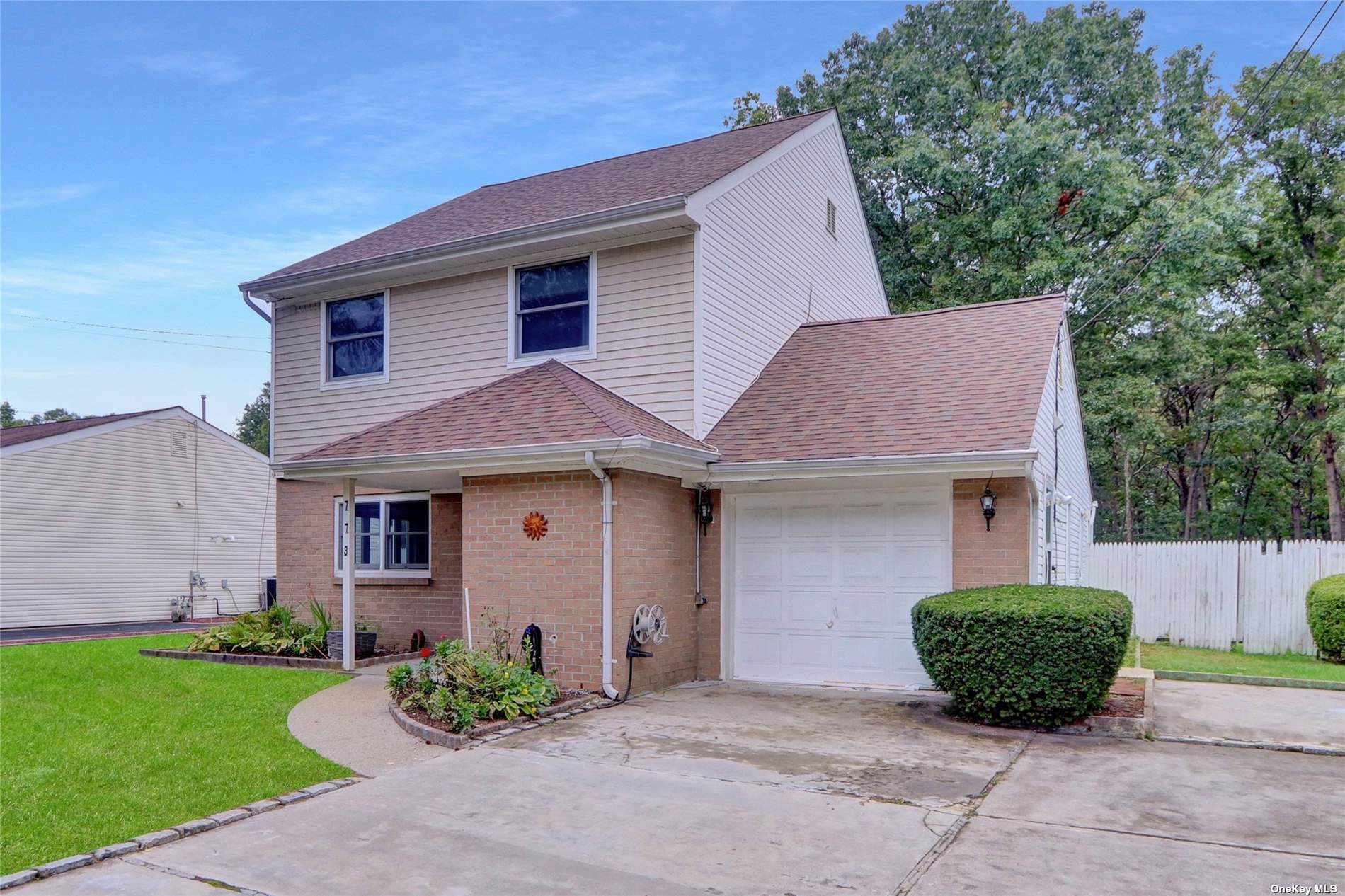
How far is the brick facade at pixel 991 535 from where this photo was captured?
904 centimetres

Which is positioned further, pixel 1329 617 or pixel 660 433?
pixel 1329 617

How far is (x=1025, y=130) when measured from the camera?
20375 mm

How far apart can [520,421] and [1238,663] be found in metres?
11.5

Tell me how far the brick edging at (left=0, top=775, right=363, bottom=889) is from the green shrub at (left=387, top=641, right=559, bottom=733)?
4.65ft

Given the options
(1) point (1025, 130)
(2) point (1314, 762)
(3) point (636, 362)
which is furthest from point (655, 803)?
(1) point (1025, 130)

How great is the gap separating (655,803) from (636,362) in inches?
239

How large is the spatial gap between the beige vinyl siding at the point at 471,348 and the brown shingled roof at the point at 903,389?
121cm

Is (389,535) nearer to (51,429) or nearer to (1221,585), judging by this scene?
(51,429)

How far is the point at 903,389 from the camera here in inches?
420

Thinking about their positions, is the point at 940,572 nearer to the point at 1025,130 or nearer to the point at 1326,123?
the point at 1025,130

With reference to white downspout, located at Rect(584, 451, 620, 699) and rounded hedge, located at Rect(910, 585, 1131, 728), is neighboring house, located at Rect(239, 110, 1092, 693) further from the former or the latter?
rounded hedge, located at Rect(910, 585, 1131, 728)

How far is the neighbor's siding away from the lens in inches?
403

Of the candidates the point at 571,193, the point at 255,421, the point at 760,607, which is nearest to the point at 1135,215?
the point at 571,193

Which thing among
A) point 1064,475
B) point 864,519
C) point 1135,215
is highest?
point 1135,215
